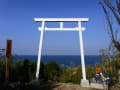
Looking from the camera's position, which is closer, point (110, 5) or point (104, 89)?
point (110, 5)

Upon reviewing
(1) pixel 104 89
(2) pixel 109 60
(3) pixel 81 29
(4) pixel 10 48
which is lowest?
(1) pixel 104 89

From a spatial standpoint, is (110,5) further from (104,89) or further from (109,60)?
→ (104,89)

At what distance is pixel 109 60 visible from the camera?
577 centimetres

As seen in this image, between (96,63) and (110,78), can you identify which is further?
(96,63)

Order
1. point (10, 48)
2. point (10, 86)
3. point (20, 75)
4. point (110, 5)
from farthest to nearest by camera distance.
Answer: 1. point (20, 75)
2. point (10, 48)
3. point (10, 86)
4. point (110, 5)

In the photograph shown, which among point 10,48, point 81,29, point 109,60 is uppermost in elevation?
point 81,29

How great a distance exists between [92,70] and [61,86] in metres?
2.69

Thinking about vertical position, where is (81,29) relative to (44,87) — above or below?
above

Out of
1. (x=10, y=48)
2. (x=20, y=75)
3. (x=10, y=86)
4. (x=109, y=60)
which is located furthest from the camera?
(x=20, y=75)

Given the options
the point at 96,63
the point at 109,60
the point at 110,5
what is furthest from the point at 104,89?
the point at 110,5

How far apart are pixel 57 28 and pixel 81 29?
2.98 feet

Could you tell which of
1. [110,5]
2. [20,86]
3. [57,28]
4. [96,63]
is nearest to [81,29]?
[57,28]

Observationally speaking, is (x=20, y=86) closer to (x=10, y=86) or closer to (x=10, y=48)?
(x=10, y=86)

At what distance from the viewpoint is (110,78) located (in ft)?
30.8
